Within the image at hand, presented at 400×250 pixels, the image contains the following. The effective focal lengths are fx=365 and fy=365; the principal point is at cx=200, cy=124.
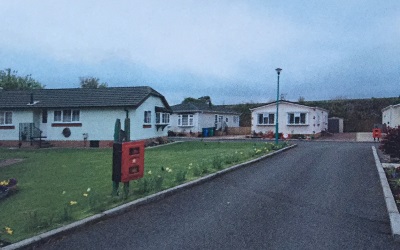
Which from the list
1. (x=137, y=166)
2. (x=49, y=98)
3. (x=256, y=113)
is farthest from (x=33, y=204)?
(x=256, y=113)

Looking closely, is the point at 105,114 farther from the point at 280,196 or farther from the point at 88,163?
the point at 280,196

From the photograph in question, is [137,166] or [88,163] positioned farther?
[88,163]

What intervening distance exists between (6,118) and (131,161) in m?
25.4

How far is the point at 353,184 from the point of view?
10398mm

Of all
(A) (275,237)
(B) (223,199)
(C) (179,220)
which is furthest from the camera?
(B) (223,199)

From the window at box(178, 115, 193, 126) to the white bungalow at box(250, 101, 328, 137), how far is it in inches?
314

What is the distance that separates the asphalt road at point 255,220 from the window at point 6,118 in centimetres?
2439

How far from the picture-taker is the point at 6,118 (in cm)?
2956

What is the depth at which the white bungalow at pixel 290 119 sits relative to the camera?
1462 inches

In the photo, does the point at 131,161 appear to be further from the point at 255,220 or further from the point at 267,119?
the point at 267,119

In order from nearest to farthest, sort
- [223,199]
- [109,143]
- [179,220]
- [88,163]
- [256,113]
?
1. [179,220]
2. [223,199]
3. [88,163]
4. [109,143]
5. [256,113]

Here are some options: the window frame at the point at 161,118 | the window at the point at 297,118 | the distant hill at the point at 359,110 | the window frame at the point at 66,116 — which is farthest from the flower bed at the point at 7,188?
the distant hill at the point at 359,110

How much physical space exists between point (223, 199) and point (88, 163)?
9.60 m

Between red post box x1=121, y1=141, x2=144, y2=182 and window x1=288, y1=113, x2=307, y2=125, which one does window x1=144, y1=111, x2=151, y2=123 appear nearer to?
window x1=288, y1=113, x2=307, y2=125
